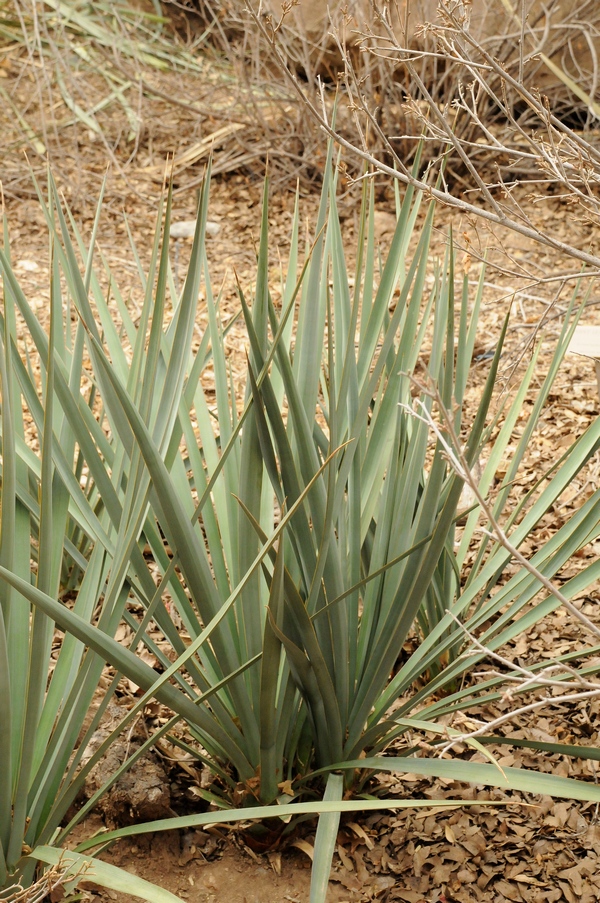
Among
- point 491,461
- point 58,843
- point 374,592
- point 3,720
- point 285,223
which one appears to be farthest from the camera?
point 285,223

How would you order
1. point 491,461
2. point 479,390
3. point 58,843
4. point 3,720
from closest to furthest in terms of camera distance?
point 3,720, point 58,843, point 491,461, point 479,390

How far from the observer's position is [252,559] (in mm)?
1071

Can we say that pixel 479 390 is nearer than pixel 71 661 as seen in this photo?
No

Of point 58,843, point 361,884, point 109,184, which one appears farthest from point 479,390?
point 109,184

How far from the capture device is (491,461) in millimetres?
1554

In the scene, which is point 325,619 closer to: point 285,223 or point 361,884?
point 361,884

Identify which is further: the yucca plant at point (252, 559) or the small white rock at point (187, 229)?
the small white rock at point (187, 229)

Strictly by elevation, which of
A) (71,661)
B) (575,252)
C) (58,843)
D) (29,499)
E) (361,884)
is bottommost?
(361,884)

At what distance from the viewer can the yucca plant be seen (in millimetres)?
900

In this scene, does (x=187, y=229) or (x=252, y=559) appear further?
(x=187, y=229)

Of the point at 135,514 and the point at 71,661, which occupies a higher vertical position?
the point at 135,514

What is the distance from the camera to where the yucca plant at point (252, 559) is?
900 mm

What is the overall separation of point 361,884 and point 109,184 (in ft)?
11.4

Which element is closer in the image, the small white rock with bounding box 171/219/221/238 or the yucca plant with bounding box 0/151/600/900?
the yucca plant with bounding box 0/151/600/900
